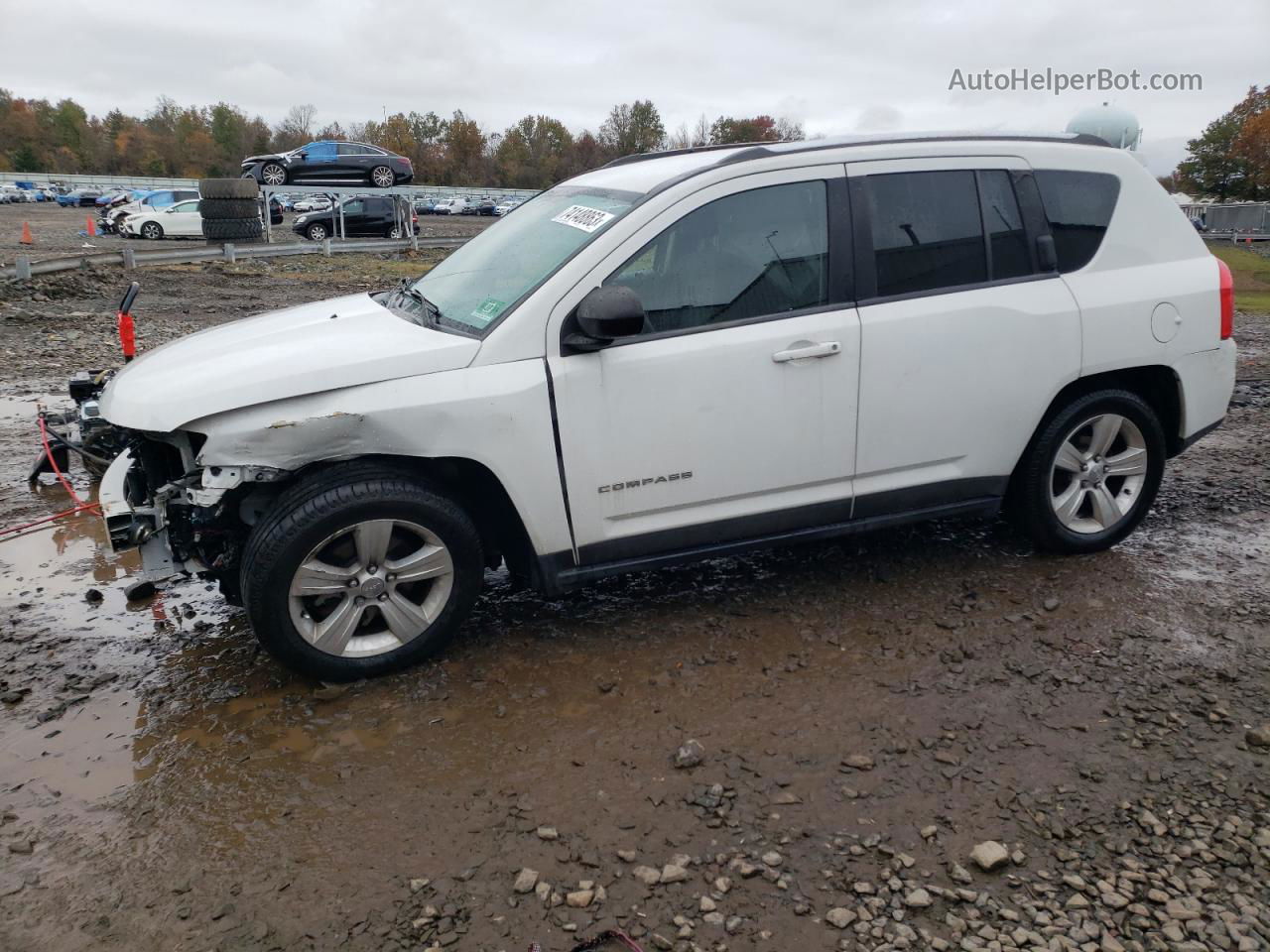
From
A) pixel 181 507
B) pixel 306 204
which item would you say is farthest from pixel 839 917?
pixel 306 204

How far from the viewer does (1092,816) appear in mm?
2930

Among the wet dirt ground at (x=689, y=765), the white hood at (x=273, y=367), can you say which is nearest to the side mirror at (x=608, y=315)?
the white hood at (x=273, y=367)

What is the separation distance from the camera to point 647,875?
2736 mm

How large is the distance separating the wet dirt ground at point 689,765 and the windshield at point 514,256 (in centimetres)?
137

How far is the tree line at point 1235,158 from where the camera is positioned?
61000 millimetres

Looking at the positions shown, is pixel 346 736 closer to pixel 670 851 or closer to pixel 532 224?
pixel 670 851

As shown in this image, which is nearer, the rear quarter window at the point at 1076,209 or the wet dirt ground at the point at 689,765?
the wet dirt ground at the point at 689,765

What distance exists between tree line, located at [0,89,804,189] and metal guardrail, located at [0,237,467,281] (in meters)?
59.6

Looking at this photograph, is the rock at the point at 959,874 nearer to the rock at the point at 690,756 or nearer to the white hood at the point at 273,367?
the rock at the point at 690,756

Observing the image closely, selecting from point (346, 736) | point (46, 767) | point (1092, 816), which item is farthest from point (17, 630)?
point (1092, 816)

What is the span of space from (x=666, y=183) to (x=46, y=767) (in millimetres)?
3110

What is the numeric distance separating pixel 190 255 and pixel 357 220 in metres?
10.1

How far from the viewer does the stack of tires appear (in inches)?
1019

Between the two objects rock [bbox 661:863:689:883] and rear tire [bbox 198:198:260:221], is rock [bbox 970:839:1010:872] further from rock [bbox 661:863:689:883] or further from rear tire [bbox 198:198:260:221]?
rear tire [bbox 198:198:260:221]
